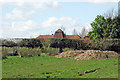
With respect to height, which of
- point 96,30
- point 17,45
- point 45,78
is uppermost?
point 96,30

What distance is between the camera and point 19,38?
1118 inches

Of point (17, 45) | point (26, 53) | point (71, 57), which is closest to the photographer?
point (71, 57)

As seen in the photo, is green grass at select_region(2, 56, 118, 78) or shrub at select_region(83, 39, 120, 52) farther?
shrub at select_region(83, 39, 120, 52)

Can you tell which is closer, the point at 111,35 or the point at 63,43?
the point at 63,43

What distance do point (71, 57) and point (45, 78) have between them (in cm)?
1112

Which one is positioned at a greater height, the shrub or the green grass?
the shrub

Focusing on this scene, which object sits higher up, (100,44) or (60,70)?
(100,44)

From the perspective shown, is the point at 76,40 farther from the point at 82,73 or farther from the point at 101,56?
the point at 82,73

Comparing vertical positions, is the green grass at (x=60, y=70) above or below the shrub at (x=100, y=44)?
below

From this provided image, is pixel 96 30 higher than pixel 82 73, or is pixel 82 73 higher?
pixel 96 30

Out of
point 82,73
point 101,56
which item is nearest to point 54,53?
point 101,56

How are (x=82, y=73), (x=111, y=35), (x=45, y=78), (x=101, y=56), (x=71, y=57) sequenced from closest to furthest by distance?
1. (x=45, y=78)
2. (x=82, y=73)
3. (x=101, y=56)
4. (x=71, y=57)
5. (x=111, y=35)

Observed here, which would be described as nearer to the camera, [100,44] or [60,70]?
[60,70]

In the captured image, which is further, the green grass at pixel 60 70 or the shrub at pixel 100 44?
the shrub at pixel 100 44
